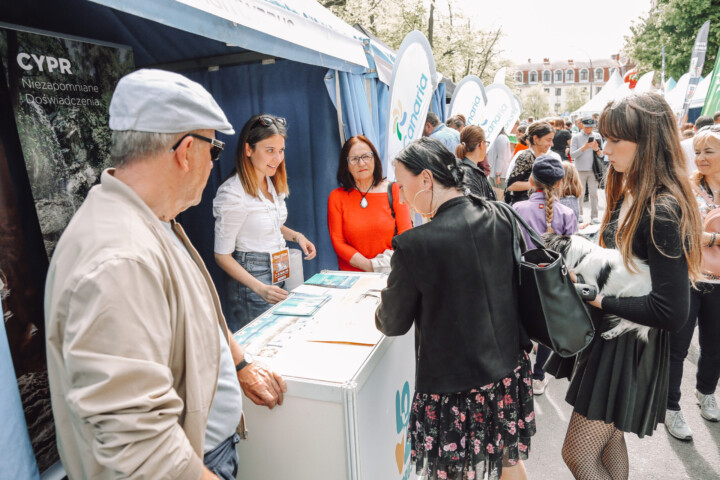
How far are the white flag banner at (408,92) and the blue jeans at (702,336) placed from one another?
217 cm

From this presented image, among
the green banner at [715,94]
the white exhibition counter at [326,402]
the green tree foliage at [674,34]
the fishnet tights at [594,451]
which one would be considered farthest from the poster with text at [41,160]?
the green tree foliage at [674,34]

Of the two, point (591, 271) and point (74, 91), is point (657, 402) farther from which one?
point (74, 91)

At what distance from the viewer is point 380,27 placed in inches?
562

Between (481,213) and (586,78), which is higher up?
(586,78)

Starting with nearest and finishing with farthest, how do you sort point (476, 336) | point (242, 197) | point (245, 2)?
point (476, 336)
point (245, 2)
point (242, 197)

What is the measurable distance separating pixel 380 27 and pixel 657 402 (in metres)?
14.7

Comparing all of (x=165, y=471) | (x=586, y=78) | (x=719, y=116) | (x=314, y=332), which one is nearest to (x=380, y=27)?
(x=719, y=116)

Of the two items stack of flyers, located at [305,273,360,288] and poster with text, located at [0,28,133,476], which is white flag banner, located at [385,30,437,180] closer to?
stack of flyers, located at [305,273,360,288]

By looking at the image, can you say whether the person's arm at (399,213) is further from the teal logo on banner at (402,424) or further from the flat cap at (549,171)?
the teal logo on banner at (402,424)

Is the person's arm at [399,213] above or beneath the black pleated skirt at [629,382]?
above

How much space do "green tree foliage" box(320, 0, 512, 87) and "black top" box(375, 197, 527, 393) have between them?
11.6 meters

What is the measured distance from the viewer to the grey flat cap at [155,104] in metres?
1.01

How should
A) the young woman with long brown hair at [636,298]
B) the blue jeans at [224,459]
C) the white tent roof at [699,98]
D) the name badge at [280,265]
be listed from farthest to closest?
the white tent roof at [699,98] → the name badge at [280,265] → the young woman with long brown hair at [636,298] → the blue jeans at [224,459]

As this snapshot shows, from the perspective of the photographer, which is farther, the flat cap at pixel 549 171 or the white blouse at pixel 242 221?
the flat cap at pixel 549 171
